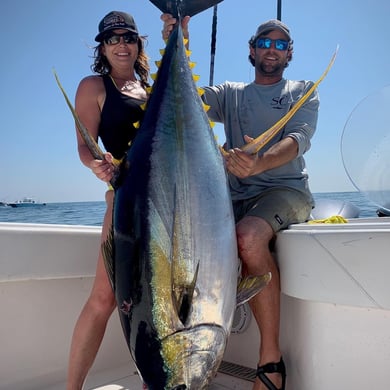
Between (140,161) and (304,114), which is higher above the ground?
(304,114)

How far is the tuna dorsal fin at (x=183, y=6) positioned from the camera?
1.83 m

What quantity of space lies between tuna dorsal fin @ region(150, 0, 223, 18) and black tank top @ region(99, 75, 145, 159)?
39 centimetres

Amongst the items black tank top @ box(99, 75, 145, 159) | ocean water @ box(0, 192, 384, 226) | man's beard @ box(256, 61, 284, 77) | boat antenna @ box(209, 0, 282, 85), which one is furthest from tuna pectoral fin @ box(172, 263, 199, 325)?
ocean water @ box(0, 192, 384, 226)

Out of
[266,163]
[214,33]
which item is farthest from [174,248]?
[214,33]

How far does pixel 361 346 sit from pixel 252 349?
2.46 ft

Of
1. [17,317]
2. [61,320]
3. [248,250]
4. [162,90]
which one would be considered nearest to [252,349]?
[248,250]

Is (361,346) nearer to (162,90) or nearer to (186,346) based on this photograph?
(186,346)

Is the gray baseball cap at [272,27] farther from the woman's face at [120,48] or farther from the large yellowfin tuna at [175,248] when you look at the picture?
the large yellowfin tuna at [175,248]

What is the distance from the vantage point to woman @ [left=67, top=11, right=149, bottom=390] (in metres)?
1.72

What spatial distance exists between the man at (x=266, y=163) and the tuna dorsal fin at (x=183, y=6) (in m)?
0.04

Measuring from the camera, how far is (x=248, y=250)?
1.67 meters

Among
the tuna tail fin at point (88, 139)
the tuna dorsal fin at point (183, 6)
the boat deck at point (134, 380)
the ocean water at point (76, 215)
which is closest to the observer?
the tuna tail fin at point (88, 139)

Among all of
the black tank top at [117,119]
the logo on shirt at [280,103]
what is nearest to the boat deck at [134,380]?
the black tank top at [117,119]

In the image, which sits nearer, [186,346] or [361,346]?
[186,346]
